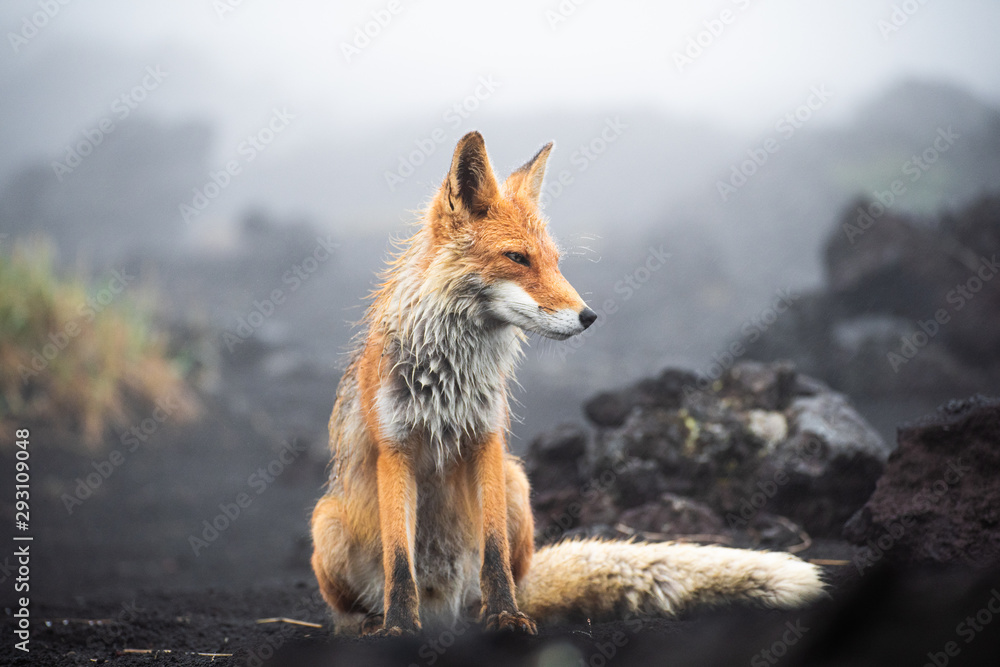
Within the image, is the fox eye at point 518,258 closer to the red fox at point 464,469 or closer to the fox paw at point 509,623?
the red fox at point 464,469

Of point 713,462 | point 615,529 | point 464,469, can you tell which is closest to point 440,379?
point 464,469

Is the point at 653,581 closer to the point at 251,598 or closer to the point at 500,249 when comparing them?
the point at 500,249

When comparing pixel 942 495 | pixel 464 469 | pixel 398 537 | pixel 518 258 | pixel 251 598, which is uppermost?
pixel 518 258

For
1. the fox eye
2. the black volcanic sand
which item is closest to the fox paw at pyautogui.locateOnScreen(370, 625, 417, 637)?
the black volcanic sand

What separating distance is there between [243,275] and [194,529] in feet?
16.9

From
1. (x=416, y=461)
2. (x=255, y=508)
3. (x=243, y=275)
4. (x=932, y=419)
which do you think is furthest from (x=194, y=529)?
(x=932, y=419)

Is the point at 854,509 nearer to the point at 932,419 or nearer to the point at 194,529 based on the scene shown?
the point at 932,419

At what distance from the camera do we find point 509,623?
3084 millimetres

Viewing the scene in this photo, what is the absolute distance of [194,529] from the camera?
825 centimetres

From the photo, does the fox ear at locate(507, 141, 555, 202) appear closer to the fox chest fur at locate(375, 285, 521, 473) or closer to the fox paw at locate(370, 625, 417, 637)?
the fox chest fur at locate(375, 285, 521, 473)

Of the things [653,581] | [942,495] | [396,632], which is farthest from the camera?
[942,495]

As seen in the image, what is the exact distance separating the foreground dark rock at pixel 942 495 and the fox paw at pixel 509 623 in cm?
235

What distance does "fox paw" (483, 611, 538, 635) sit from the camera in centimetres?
302

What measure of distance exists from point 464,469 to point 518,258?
1.17 metres
